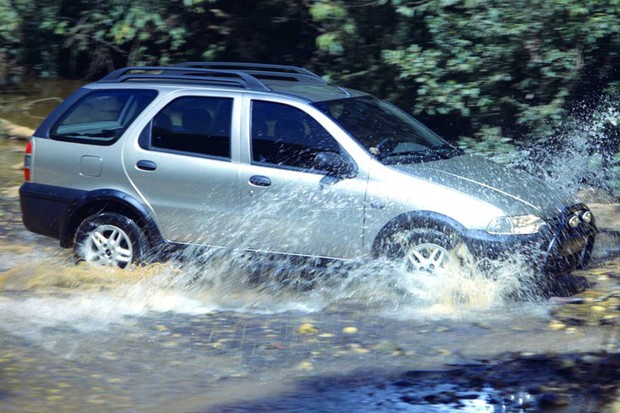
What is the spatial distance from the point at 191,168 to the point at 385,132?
60.7 inches

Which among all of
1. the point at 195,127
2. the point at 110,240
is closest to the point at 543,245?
the point at 195,127

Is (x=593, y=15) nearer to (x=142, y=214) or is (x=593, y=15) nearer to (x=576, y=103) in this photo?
(x=576, y=103)

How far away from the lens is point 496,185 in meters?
7.10

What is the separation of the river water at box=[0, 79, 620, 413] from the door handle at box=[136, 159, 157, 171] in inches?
30.8

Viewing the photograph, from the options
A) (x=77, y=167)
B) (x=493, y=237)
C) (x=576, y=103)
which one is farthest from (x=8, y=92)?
(x=493, y=237)

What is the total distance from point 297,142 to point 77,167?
192cm

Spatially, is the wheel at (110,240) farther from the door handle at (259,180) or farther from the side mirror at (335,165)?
the side mirror at (335,165)

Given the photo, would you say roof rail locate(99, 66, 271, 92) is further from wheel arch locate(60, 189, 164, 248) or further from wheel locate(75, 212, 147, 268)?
wheel locate(75, 212, 147, 268)

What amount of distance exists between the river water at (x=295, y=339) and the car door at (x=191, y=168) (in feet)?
0.93

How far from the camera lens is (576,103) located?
10.7 meters

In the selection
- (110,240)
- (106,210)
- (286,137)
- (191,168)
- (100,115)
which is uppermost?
(100,115)

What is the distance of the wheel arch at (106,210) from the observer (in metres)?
7.73

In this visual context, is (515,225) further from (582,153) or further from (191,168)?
(582,153)

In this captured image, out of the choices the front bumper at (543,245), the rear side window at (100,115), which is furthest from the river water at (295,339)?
the rear side window at (100,115)
